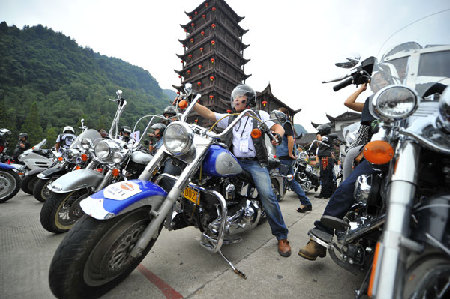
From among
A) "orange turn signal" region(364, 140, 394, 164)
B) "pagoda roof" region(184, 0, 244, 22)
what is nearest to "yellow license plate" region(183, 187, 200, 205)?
"orange turn signal" region(364, 140, 394, 164)

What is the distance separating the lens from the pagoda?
82.1 ft

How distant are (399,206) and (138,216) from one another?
4.54 ft

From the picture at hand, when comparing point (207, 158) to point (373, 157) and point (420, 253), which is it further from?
point (420, 253)

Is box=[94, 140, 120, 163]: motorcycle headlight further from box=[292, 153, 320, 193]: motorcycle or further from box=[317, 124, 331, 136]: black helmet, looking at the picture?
box=[317, 124, 331, 136]: black helmet

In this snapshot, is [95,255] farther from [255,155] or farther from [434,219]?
[434,219]

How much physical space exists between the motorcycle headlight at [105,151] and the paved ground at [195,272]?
952 millimetres

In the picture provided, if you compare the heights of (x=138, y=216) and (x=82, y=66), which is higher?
(x=82, y=66)

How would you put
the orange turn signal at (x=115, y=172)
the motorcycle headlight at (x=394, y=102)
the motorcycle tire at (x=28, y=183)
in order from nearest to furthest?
the motorcycle headlight at (x=394, y=102)
the orange turn signal at (x=115, y=172)
the motorcycle tire at (x=28, y=183)

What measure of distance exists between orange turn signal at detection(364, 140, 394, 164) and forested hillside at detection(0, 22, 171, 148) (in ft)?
112

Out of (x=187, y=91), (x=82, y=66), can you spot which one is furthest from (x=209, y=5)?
(x=82, y=66)

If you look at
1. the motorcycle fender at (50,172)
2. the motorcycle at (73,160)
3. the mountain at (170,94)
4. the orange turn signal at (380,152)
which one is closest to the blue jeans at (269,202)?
the orange turn signal at (380,152)

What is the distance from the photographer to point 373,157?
0.88 metres

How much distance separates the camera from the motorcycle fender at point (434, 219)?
0.71 m

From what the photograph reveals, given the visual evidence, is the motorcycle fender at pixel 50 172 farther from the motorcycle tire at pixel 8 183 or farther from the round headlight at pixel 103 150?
the round headlight at pixel 103 150
